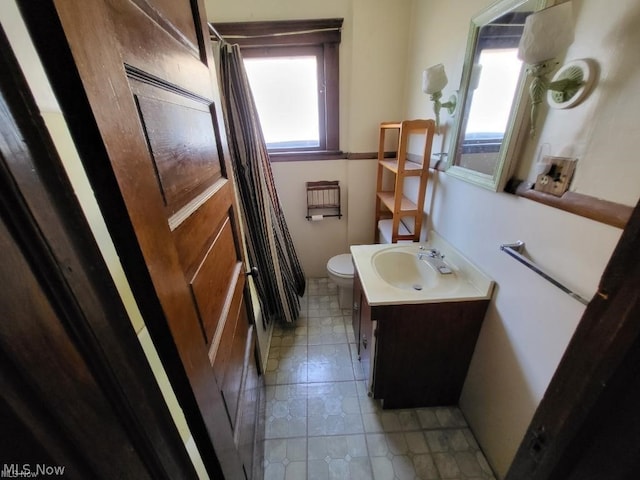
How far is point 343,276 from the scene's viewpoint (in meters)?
1.97

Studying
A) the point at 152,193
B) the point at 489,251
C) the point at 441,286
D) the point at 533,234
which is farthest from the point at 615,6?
the point at 152,193

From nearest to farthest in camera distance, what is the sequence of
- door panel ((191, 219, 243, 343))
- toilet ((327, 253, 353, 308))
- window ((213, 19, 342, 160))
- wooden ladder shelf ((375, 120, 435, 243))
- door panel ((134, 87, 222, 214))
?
door panel ((134, 87, 222, 214)), door panel ((191, 219, 243, 343)), wooden ladder shelf ((375, 120, 435, 243)), window ((213, 19, 342, 160)), toilet ((327, 253, 353, 308))

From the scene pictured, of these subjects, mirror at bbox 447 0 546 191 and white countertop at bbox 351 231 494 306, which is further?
white countertop at bbox 351 231 494 306

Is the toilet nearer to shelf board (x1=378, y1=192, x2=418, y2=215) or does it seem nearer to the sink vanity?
the sink vanity

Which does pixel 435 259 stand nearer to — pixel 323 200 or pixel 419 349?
pixel 419 349

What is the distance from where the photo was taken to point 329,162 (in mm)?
2234

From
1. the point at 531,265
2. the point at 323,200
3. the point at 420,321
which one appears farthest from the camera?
the point at 323,200

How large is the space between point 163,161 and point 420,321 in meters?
1.18

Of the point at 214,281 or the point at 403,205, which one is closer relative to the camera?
the point at 214,281

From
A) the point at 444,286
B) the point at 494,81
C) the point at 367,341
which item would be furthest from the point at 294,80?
the point at 367,341

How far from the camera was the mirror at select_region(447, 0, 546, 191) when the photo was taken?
0.91 m

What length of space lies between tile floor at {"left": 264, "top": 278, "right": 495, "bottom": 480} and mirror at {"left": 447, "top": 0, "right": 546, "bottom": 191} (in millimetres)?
1276

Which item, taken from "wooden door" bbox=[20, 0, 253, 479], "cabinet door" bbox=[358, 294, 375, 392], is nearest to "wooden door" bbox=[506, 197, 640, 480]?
"wooden door" bbox=[20, 0, 253, 479]

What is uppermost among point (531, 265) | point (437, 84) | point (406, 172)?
point (437, 84)
